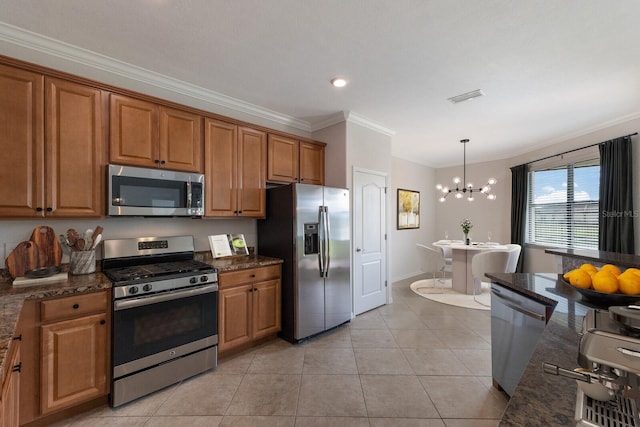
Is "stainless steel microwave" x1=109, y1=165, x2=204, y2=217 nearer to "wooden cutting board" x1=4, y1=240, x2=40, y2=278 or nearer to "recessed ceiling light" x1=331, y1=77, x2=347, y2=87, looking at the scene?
"wooden cutting board" x1=4, y1=240, x2=40, y2=278

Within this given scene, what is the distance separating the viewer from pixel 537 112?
138 inches

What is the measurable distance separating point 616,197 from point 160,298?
5.48 meters

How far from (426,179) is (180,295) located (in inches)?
236

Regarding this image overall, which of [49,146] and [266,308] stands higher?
[49,146]

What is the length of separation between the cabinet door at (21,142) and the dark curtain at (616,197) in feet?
20.0

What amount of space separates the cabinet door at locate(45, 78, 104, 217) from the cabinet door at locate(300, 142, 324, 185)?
207 centimetres

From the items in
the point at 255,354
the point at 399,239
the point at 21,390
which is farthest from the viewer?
the point at 399,239

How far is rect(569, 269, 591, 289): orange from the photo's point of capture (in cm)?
151

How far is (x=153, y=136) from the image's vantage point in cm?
246

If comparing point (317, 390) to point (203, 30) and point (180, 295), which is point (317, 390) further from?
point (203, 30)

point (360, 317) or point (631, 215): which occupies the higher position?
point (631, 215)

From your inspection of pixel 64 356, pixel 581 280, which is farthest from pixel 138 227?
pixel 581 280

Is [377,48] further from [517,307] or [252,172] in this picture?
[517,307]

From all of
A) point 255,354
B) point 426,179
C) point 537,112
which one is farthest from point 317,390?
point 426,179
